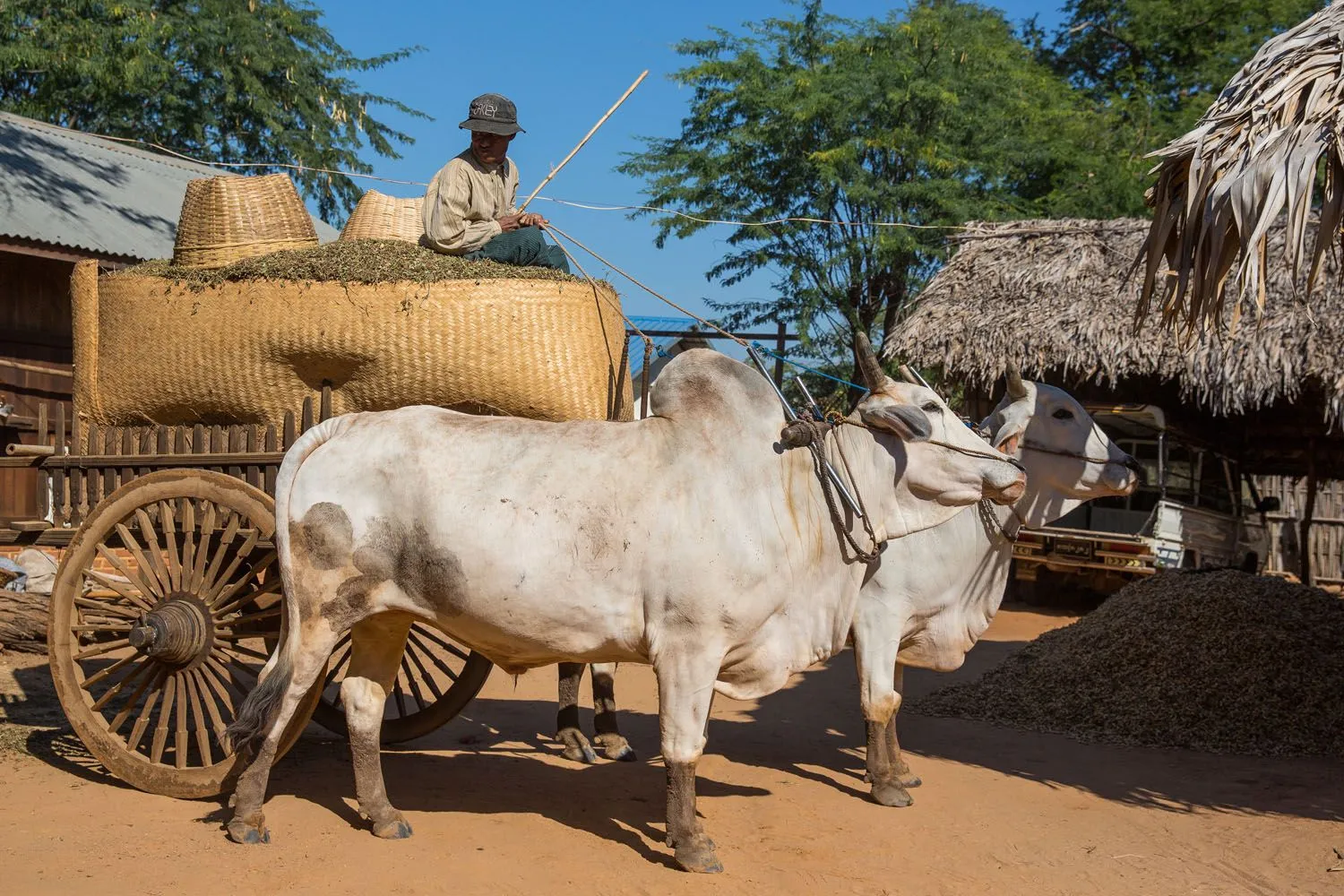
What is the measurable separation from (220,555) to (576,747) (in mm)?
Result: 2164

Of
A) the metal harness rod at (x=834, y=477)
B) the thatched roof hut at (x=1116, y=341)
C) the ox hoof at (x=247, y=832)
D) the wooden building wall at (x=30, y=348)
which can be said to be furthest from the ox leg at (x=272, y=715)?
the thatched roof hut at (x=1116, y=341)

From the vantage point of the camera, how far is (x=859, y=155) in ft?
53.0

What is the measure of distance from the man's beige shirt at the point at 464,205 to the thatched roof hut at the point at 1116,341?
7277 mm

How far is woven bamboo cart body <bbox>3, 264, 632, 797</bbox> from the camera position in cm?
527

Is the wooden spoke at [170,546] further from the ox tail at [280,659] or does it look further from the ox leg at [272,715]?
the ox leg at [272,715]

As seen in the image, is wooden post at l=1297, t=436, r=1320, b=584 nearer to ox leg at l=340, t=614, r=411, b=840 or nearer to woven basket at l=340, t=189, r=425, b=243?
woven basket at l=340, t=189, r=425, b=243

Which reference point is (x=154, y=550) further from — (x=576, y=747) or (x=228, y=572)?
(x=576, y=747)

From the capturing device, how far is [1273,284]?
11.9 meters

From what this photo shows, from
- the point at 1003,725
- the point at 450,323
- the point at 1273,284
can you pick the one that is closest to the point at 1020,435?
the point at 1003,725

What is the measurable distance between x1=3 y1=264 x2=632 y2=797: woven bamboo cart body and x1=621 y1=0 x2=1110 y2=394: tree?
11.1 meters

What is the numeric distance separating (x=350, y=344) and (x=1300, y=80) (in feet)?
13.6

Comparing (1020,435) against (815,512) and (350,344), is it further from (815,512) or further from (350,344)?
(350,344)

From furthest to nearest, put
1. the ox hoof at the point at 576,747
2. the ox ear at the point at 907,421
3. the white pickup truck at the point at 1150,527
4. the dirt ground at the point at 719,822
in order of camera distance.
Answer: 1. the white pickup truck at the point at 1150,527
2. the ox hoof at the point at 576,747
3. the ox ear at the point at 907,421
4. the dirt ground at the point at 719,822

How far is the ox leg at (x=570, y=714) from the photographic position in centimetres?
653
